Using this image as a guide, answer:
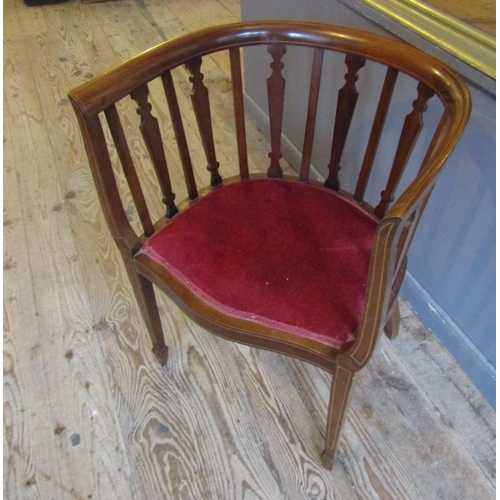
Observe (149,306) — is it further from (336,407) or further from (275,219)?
(336,407)

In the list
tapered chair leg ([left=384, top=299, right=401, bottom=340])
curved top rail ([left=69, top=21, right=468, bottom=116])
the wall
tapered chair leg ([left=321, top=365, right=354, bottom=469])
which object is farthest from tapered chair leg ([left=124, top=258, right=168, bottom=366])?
the wall

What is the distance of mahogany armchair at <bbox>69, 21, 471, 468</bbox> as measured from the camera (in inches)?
28.3

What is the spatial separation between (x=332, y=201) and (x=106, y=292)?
2.59 feet

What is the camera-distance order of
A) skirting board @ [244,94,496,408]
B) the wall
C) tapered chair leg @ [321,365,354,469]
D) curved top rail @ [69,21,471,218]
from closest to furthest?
curved top rail @ [69,21,471,218], tapered chair leg @ [321,365,354,469], the wall, skirting board @ [244,94,496,408]

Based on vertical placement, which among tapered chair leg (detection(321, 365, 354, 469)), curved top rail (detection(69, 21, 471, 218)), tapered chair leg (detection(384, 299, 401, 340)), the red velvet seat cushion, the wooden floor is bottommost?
the wooden floor

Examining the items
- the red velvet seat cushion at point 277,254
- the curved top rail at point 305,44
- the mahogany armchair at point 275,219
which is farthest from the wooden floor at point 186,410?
the curved top rail at point 305,44

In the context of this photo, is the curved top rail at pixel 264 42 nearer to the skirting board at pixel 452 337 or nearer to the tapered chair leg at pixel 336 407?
the tapered chair leg at pixel 336 407

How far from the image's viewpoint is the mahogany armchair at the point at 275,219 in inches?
28.3

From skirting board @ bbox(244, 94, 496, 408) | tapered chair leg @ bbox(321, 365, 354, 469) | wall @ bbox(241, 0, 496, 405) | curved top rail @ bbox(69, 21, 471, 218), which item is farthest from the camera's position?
skirting board @ bbox(244, 94, 496, 408)

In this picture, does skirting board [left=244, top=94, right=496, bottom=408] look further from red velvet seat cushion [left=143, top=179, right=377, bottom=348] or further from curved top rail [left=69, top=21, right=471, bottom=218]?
curved top rail [left=69, top=21, right=471, bottom=218]

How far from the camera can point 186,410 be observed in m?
1.11

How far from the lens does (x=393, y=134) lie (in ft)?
3.64

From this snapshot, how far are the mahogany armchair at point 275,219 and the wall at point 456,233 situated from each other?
0.57ft

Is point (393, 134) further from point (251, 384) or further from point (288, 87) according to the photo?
point (251, 384)
